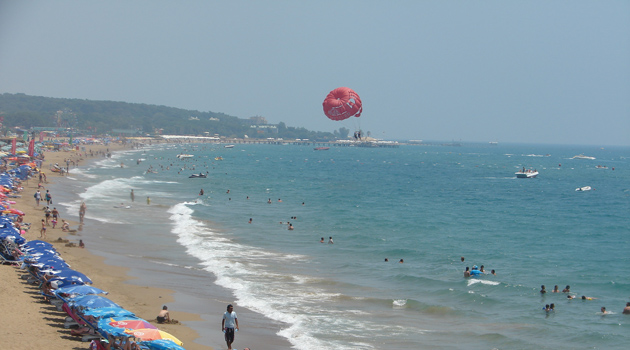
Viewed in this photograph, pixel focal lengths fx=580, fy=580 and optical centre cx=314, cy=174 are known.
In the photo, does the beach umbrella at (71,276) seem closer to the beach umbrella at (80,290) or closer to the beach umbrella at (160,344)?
the beach umbrella at (80,290)

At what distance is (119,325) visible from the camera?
13.6m

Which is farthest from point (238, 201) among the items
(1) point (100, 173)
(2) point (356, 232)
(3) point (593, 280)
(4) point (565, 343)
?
(4) point (565, 343)

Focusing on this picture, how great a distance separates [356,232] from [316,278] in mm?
14109

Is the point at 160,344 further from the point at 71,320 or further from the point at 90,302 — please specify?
the point at 71,320

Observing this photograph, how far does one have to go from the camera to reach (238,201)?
52.5 meters

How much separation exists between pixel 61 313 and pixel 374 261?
641 inches

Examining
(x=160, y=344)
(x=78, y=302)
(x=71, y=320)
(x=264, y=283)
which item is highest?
(x=78, y=302)

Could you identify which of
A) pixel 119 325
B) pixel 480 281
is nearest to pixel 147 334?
pixel 119 325

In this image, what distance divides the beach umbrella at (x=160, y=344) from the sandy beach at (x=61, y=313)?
2.05 meters

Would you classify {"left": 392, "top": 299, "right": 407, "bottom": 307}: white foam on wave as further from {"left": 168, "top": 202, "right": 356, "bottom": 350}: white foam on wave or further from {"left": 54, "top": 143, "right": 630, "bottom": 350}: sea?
{"left": 168, "top": 202, "right": 356, "bottom": 350}: white foam on wave

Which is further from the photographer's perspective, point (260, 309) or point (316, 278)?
point (316, 278)

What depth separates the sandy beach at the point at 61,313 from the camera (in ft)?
46.8

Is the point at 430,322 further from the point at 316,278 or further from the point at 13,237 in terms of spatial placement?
the point at 13,237

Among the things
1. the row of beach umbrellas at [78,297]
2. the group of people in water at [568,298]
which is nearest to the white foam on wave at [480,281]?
the group of people in water at [568,298]
